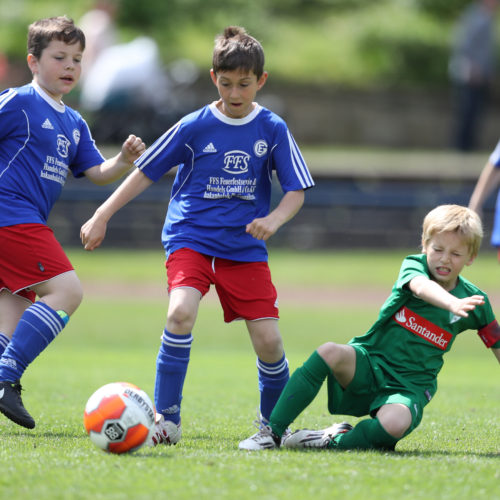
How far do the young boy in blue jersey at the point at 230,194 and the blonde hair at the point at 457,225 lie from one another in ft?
2.33

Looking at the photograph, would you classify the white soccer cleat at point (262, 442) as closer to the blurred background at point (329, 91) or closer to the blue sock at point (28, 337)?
the blue sock at point (28, 337)

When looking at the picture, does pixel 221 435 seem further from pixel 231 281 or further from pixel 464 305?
pixel 464 305

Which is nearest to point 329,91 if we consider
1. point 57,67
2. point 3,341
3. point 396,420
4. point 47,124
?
point 57,67

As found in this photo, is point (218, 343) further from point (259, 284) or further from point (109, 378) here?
point (259, 284)

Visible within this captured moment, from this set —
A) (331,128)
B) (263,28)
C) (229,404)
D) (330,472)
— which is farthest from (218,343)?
(263,28)

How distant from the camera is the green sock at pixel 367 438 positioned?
166 inches

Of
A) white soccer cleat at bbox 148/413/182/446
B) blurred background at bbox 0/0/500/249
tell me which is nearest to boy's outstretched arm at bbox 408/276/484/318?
white soccer cleat at bbox 148/413/182/446

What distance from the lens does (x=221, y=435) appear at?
4781mm

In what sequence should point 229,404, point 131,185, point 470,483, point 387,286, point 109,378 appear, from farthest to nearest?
point 387,286 → point 109,378 → point 229,404 → point 131,185 → point 470,483

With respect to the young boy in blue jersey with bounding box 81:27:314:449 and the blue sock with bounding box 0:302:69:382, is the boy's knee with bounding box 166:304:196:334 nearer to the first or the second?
the young boy in blue jersey with bounding box 81:27:314:449

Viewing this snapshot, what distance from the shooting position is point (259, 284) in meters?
4.77

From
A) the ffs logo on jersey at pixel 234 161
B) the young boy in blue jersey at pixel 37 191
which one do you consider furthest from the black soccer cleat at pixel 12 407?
the ffs logo on jersey at pixel 234 161

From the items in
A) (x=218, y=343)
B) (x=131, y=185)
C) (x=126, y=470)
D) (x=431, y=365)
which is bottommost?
(x=218, y=343)

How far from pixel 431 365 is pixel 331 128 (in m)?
16.7
